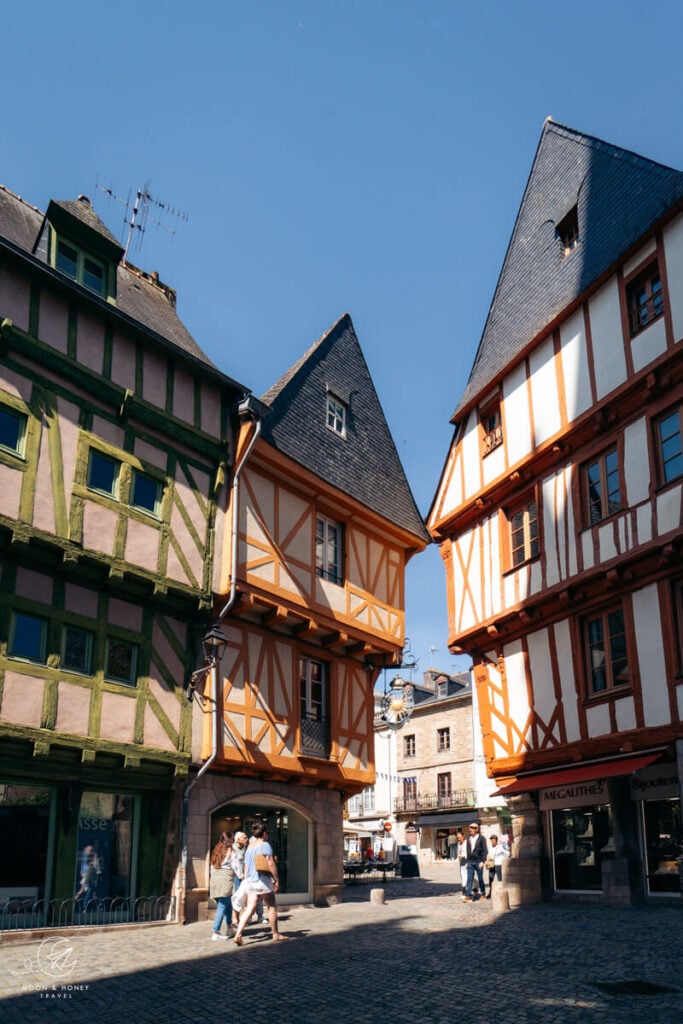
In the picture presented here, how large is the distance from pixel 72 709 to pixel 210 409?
18.0 ft

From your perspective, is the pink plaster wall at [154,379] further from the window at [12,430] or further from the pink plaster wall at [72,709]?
the pink plaster wall at [72,709]

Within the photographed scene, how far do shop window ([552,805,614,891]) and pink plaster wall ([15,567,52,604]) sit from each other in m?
9.35

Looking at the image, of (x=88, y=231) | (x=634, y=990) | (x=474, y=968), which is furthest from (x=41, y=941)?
(x=88, y=231)

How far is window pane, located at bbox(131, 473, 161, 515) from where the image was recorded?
13.9 metres

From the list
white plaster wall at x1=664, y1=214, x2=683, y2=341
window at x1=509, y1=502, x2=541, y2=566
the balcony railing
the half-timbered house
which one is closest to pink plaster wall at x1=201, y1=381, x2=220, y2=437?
the half-timbered house

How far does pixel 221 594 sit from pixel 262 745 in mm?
2647

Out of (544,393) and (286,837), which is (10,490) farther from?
(544,393)

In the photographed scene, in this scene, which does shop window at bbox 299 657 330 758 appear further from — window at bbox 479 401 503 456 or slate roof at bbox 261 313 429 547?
window at bbox 479 401 503 456

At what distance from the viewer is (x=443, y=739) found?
42469 millimetres

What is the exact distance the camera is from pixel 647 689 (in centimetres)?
1395

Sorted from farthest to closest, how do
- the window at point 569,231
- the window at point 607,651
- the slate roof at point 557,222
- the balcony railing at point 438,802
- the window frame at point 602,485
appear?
1. the balcony railing at point 438,802
2. the window at point 569,231
3. the slate roof at point 557,222
4. the window frame at point 602,485
5. the window at point 607,651

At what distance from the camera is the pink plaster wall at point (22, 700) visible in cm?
1151

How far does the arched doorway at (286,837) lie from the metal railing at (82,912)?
9.14ft

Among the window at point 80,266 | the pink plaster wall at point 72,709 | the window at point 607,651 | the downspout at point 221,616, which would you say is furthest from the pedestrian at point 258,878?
→ the window at point 80,266
